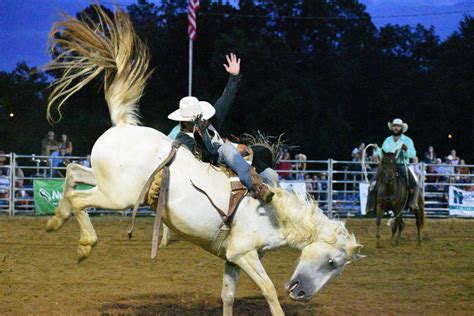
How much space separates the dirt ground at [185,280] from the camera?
6738 mm

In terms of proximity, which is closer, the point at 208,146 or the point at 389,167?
the point at 208,146

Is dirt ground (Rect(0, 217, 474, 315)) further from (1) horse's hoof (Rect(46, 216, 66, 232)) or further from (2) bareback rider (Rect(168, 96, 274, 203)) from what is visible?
(2) bareback rider (Rect(168, 96, 274, 203))

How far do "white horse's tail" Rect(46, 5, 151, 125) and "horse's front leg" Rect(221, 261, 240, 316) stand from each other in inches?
54.9

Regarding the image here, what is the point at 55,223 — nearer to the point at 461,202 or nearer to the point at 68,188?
the point at 68,188

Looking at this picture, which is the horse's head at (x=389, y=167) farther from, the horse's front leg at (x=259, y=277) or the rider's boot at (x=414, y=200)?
the horse's front leg at (x=259, y=277)

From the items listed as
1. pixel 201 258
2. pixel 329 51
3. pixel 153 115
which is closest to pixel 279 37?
pixel 329 51

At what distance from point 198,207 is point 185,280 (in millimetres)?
2786

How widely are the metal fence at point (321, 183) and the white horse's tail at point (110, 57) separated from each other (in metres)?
9.97

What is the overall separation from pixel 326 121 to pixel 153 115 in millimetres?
7450

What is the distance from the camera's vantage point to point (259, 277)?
5.58m

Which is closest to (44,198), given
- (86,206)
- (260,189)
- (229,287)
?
(86,206)

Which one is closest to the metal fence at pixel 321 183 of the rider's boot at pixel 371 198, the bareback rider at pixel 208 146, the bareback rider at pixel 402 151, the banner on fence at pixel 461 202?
the banner on fence at pixel 461 202

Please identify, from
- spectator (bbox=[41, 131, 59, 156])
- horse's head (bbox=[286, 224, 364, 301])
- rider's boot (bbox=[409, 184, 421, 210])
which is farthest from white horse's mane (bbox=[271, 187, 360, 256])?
spectator (bbox=[41, 131, 59, 156])

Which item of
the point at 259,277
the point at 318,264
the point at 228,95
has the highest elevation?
the point at 228,95
